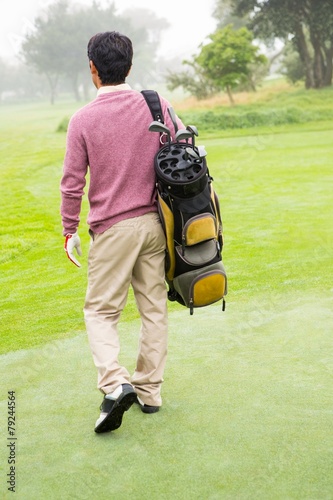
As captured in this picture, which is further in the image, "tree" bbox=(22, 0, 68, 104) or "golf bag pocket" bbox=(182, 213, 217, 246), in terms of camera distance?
"tree" bbox=(22, 0, 68, 104)

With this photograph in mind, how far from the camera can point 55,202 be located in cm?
1179

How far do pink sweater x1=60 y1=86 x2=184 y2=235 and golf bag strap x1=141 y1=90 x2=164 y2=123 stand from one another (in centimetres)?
2

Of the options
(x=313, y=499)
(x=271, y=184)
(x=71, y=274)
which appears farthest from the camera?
(x=271, y=184)

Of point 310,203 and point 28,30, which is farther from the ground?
point 310,203

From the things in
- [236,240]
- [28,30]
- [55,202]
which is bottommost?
[28,30]

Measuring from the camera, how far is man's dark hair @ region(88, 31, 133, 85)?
323 centimetres

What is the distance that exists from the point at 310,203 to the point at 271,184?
6.35ft

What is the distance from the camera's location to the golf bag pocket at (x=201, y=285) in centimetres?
340

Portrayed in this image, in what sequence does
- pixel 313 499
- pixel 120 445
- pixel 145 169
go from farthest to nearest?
pixel 145 169 < pixel 120 445 < pixel 313 499

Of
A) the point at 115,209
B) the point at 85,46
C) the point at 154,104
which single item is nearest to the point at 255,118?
the point at 154,104

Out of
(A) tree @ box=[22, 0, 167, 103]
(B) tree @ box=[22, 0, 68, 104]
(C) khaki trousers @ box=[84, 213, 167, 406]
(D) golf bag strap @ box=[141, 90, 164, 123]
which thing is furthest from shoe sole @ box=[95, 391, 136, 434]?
(B) tree @ box=[22, 0, 68, 104]

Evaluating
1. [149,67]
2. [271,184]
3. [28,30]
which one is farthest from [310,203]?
[149,67]

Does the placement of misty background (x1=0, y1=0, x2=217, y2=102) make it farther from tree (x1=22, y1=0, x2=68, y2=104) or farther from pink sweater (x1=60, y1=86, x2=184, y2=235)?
pink sweater (x1=60, y1=86, x2=184, y2=235)

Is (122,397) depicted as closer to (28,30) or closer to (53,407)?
(53,407)
